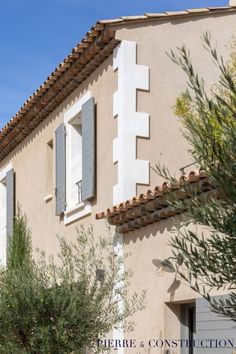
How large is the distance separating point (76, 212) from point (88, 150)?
1.23 m

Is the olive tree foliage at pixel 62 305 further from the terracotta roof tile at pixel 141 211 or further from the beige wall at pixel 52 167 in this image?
the beige wall at pixel 52 167

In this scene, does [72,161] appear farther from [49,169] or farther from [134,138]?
[134,138]

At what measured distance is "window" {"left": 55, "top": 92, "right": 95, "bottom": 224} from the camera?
1341 centimetres

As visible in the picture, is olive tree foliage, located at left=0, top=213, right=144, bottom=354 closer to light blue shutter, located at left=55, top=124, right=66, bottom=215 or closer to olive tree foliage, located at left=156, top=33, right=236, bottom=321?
light blue shutter, located at left=55, top=124, right=66, bottom=215

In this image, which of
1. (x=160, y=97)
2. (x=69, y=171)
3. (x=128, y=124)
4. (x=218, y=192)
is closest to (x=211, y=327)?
(x=128, y=124)

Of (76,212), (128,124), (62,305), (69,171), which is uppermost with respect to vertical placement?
(128,124)

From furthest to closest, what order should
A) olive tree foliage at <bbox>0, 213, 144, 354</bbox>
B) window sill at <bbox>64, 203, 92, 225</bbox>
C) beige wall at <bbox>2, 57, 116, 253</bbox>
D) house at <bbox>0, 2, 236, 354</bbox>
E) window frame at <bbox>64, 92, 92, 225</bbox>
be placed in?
window frame at <bbox>64, 92, 92, 225</bbox> → window sill at <bbox>64, 203, 92, 225</bbox> → beige wall at <bbox>2, 57, 116, 253</bbox> → house at <bbox>0, 2, 236, 354</bbox> → olive tree foliage at <bbox>0, 213, 144, 354</bbox>

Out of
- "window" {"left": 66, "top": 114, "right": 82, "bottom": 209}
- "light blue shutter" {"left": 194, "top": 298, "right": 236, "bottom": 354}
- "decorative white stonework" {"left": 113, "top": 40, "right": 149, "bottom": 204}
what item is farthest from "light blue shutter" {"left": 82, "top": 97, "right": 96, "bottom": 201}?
"light blue shutter" {"left": 194, "top": 298, "right": 236, "bottom": 354}

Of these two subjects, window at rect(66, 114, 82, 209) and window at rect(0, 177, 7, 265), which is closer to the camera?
window at rect(66, 114, 82, 209)

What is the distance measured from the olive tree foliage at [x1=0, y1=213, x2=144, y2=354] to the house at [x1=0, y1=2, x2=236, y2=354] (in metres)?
0.56

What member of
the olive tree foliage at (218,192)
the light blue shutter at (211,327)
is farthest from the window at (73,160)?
the olive tree foliage at (218,192)

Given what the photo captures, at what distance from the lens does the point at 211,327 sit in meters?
8.92

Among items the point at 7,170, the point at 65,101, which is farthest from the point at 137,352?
the point at 7,170

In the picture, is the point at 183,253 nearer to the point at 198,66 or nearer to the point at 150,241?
the point at 150,241
